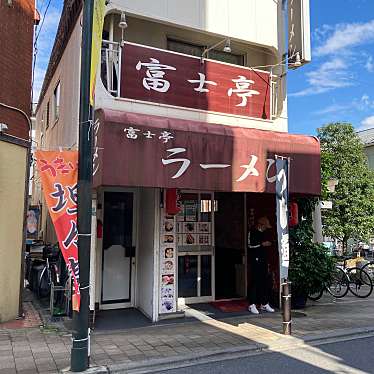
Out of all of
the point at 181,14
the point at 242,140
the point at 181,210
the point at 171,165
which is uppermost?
the point at 181,14

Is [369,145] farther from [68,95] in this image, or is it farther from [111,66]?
[111,66]

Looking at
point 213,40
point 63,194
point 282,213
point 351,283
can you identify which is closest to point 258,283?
point 282,213

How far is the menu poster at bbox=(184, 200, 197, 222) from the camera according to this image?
9.55m

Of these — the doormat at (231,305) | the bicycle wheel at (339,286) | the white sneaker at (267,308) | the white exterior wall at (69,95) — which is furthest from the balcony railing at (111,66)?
the bicycle wheel at (339,286)

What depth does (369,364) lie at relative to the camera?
226 inches

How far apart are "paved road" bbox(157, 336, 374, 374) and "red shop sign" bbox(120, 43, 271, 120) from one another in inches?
190

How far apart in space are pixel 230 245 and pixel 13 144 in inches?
213

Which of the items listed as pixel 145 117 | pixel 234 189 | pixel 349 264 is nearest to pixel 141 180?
pixel 145 117

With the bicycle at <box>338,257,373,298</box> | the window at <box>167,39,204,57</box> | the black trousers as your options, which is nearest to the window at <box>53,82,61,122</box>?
the window at <box>167,39,204,57</box>

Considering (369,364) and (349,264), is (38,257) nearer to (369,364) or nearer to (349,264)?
(369,364)

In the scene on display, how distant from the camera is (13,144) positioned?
8117 mm

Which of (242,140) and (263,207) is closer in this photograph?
(242,140)

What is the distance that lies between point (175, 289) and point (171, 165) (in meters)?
2.84

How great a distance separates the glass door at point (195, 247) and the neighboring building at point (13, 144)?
11.2ft
